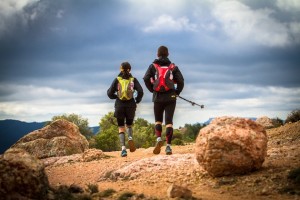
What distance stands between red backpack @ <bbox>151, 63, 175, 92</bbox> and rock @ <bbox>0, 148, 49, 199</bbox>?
574 cm

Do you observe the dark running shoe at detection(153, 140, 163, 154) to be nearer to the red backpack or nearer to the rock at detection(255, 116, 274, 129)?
the red backpack

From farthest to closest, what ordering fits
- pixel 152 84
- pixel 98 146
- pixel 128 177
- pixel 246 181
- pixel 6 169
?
pixel 98 146 → pixel 152 84 → pixel 128 177 → pixel 246 181 → pixel 6 169

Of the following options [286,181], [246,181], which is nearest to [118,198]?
[246,181]

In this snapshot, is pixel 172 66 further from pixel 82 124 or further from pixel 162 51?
pixel 82 124

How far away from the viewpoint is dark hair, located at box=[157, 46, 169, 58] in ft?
43.2

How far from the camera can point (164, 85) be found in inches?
507

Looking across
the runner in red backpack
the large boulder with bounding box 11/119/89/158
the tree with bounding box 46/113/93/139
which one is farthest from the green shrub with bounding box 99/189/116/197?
the tree with bounding box 46/113/93/139

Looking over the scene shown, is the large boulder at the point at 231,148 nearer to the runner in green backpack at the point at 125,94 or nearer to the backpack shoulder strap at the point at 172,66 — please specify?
the backpack shoulder strap at the point at 172,66

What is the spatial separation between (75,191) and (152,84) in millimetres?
5456

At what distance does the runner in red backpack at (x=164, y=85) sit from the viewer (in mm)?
12922

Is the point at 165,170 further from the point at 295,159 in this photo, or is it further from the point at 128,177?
the point at 295,159

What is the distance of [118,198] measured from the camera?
Answer: 27.2 feet

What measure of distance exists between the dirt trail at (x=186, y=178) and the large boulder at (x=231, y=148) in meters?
0.26

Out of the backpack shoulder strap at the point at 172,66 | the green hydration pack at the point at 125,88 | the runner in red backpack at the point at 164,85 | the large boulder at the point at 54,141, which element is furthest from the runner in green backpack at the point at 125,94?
the large boulder at the point at 54,141
